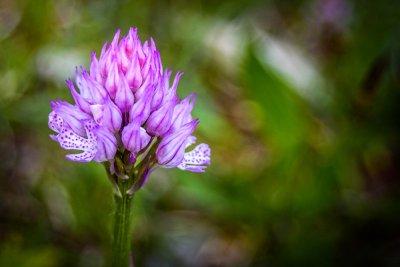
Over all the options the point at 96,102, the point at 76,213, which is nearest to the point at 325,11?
the point at 76,213

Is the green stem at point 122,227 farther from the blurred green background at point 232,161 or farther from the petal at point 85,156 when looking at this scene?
the blurred green background at point 232,161

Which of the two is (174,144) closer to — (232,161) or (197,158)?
(197,158)

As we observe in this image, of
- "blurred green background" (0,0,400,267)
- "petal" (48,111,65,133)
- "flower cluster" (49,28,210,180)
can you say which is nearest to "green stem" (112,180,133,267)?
"flower cluster" (49,28,210,180)

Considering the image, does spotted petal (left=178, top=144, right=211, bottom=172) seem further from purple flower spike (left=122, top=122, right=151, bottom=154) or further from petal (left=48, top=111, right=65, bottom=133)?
petal (left=48, top=111, right=65, bottom=133)

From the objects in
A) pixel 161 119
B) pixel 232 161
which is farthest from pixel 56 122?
pixel 232 161

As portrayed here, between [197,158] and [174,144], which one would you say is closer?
[174,144]

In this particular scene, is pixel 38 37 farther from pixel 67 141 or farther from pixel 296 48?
pixel 67 141

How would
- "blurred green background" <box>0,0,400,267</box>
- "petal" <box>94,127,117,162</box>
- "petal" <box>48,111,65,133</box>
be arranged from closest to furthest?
1. "petal" <box>94,127,117,162</box>
2. "petal" <box>48,111,65,133</box>
3. "blurred green background" <box>0,0,400,267</box>
